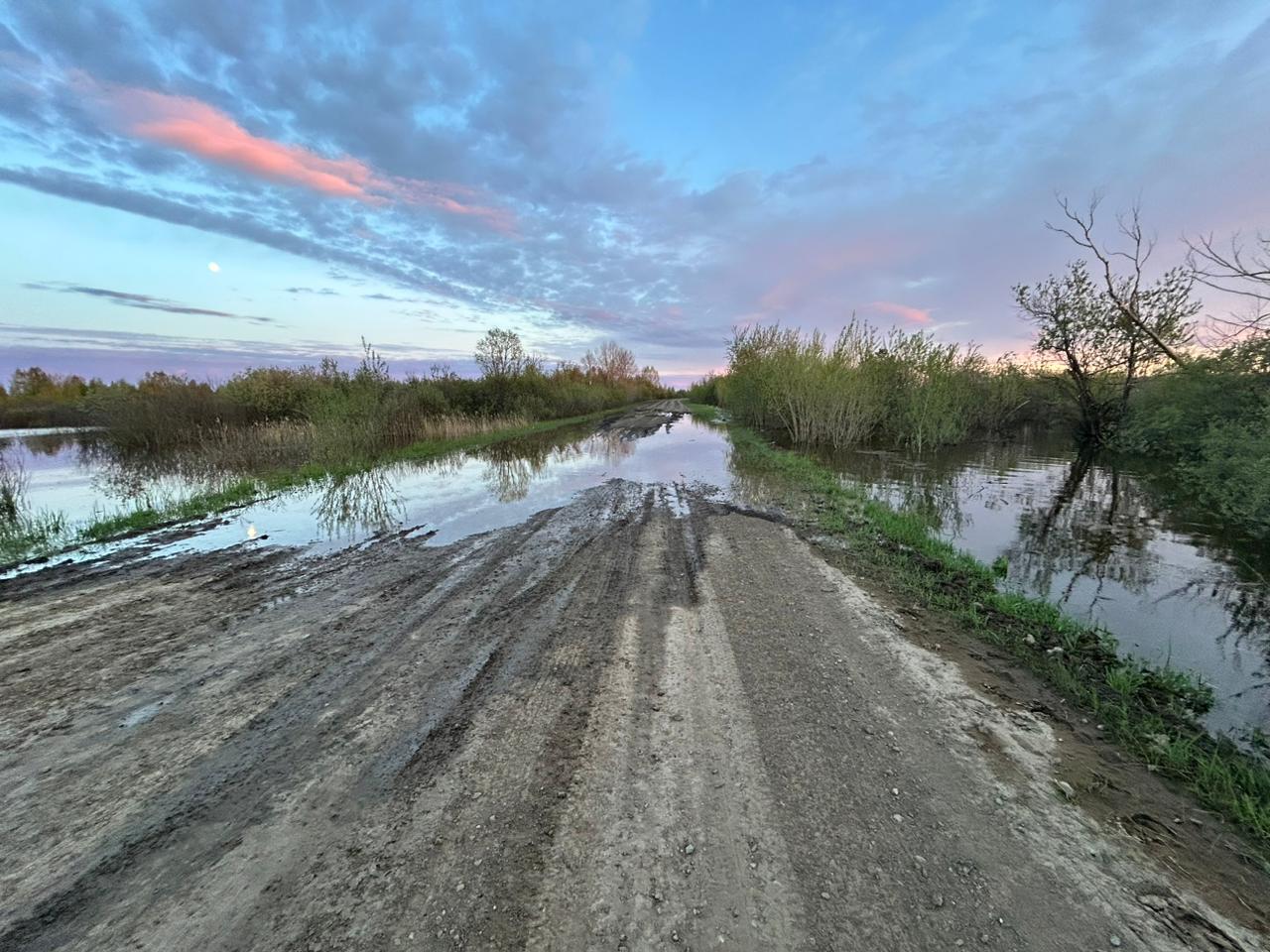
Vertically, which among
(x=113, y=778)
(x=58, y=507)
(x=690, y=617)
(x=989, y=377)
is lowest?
(x=58, y=507)

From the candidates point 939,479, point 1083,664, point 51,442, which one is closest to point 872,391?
point 939,479

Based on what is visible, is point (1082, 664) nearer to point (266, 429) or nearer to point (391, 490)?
point (391, 490)

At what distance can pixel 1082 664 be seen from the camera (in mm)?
4059

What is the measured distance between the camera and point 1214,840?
2.38 metres

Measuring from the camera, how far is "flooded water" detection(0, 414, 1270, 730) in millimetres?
5117

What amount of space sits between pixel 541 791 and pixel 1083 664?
453cm

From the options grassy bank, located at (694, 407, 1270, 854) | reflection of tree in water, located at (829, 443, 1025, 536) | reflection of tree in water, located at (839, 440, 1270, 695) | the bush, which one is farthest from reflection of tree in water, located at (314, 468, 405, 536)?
the bush

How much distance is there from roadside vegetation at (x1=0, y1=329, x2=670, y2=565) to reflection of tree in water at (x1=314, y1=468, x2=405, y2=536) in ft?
3.68

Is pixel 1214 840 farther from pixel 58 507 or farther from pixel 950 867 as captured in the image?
pixel 58 507

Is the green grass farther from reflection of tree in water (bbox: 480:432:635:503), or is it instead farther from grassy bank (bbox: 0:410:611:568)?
grassy bank (bbox: 0:410:611:568)

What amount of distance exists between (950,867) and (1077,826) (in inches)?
33.0

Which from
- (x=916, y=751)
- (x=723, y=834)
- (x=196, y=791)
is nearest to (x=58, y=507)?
(x=196, y=791)

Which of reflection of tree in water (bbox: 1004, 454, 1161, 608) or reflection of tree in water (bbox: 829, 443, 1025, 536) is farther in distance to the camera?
reflection of tree in water (bbox: 829, 443, 1025, 536)

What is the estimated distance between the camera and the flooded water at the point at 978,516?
512cm
